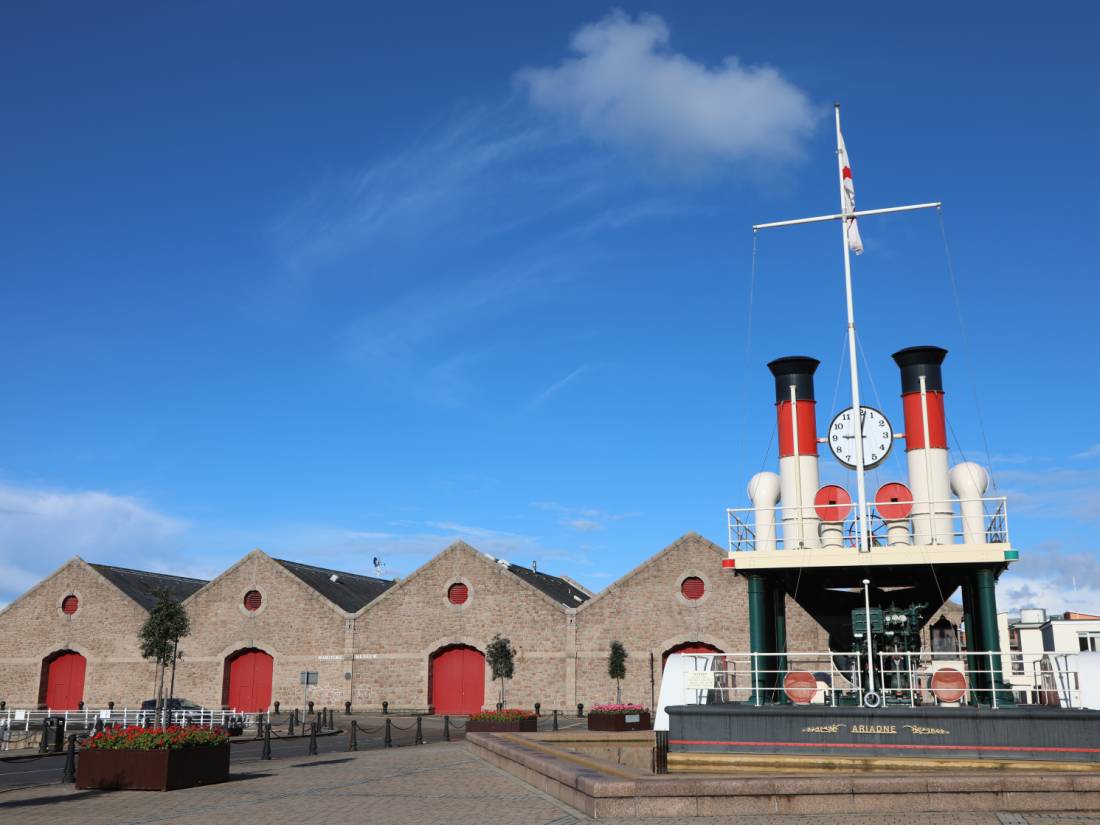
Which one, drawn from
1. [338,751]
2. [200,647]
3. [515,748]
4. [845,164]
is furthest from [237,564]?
[845,164]

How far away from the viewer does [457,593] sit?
153 ft

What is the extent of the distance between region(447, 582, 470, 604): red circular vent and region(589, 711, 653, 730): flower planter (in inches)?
648

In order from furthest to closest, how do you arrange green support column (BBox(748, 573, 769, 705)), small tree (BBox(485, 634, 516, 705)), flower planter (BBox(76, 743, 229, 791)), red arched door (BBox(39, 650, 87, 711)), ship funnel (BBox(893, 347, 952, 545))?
red arched door (BBox(39, 650, 87, 711))
small tree (BBox(485, 634, 516, 705))
ship funnel (BBox(893, 347, 952, 545))
green support column (BBox(748, 573, 769, 705))
flower planter (BBox(76, 743, 229, 791))

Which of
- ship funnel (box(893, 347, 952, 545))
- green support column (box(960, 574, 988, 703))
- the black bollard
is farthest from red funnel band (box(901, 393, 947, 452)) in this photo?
the black bollard

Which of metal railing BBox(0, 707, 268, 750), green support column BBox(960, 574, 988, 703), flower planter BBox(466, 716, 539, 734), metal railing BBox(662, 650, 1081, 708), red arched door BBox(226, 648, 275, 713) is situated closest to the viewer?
metal railing BBox(662, 650, 1081, 708)

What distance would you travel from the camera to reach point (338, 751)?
2545cm

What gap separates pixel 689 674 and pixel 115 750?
9.68m

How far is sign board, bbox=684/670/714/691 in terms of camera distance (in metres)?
17.9

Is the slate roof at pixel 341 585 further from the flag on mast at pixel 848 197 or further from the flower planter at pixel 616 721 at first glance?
the flag on mast at pixel 848 197

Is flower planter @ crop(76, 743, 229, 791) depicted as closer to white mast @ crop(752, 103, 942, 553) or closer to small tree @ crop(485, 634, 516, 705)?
white mast @ crop(752, 103, 942, 553)

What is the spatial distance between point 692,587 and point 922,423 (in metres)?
24.7

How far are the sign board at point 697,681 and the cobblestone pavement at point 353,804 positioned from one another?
349 centimetres

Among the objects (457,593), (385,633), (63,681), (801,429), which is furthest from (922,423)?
(63,681)

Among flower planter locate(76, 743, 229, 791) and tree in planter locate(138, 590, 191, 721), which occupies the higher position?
tree in planter locate(138, 590, 191, 721)
